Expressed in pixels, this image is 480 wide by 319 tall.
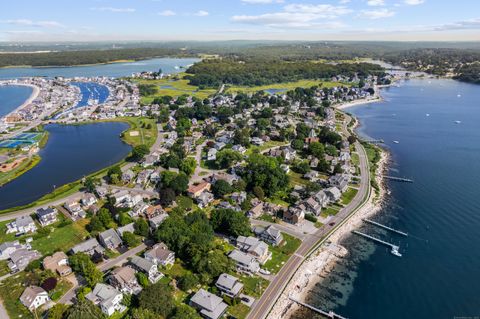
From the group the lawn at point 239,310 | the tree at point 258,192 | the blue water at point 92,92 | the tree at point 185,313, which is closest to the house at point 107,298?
the tree at point 185,313

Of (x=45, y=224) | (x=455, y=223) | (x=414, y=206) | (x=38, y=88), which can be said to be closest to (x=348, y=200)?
(x=414, y=206)

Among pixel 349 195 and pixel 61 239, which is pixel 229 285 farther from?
pixel 349 195

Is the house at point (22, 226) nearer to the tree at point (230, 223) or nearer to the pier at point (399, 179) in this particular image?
the tree at point (230, 223)

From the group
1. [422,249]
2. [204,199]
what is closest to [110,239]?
[204,199]

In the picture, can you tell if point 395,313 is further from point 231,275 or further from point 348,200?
point 348,200

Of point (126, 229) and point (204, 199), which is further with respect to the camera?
point (204, 199)

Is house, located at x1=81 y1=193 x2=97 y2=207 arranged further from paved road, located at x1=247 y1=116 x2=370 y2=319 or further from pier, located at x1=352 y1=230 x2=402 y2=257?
pier, located at x1=352 y1=230 x2=402 y2=257
